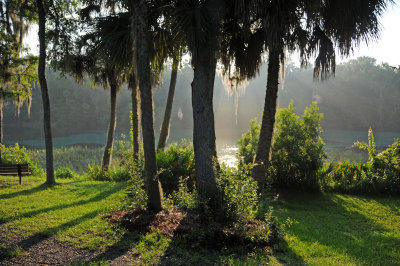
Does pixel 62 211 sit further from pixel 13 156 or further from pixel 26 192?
pixel 13 156

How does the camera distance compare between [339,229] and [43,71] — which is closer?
[339,229]

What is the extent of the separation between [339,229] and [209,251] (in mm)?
3997

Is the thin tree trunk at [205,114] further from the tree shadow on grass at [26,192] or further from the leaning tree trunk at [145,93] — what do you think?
the tree shadow on grass at [26,192]

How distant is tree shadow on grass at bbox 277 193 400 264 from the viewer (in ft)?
16.5

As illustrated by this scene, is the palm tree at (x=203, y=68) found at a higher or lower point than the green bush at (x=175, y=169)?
higher

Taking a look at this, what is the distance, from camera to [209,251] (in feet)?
14.0

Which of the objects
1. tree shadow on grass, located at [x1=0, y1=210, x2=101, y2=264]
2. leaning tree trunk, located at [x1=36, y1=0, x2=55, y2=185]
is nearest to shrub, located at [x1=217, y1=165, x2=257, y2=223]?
tree shadow on grass, located at [x1=0, y1=210, x2=101, y2=264]

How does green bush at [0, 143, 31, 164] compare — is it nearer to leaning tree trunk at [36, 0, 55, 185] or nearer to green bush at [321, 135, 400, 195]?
leaning tree trunk at [36, 0, 55, 185]

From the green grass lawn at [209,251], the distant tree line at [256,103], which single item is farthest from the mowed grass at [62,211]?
the distant tree line at [256,103]

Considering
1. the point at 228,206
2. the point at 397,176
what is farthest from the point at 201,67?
the point at 397,176

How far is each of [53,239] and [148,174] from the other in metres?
1.89

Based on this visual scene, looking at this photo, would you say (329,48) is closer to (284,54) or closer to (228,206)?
(284,54)

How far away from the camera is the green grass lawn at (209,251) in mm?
4223

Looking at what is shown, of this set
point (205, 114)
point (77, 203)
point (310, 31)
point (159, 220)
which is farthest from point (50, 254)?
point (310, 31)
